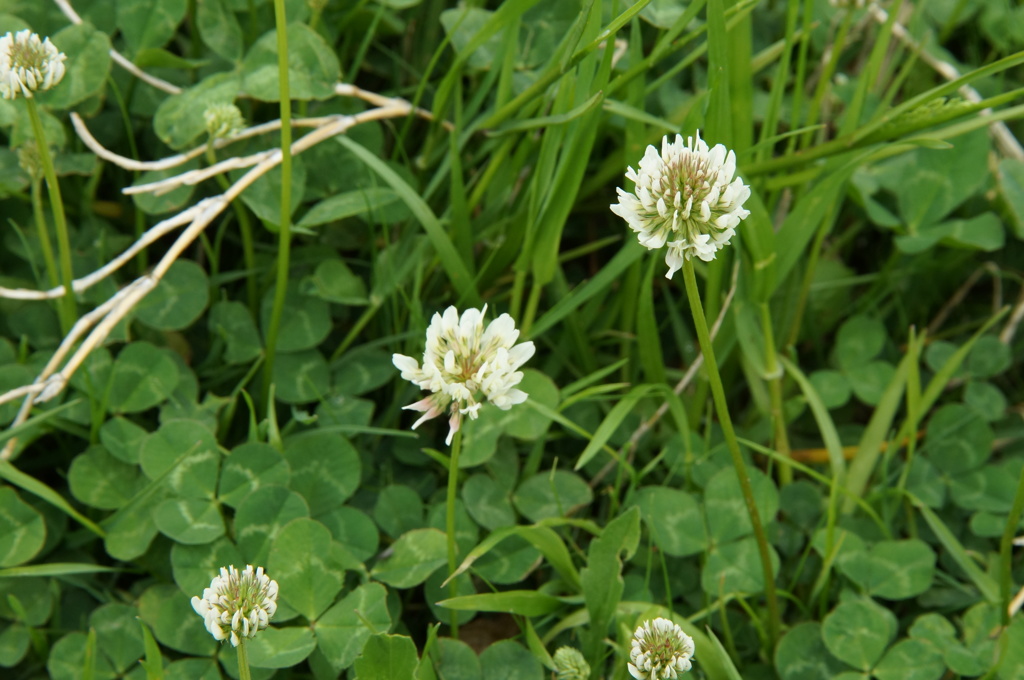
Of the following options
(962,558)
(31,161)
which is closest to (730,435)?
(962,558)

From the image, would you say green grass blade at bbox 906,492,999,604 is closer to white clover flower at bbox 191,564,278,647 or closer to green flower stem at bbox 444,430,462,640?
green flower stem at bbox 444,430,462,640

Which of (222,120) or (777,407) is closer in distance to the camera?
(222,120)

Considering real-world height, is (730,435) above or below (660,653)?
above

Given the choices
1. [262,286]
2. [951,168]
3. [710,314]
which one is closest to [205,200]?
[262,286]

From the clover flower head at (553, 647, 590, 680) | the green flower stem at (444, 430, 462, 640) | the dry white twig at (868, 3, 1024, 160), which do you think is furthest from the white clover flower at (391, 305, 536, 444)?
the dry white twig at (868, 3, 1024, 160)

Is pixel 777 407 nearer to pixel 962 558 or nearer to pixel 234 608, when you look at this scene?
pixel 962 558

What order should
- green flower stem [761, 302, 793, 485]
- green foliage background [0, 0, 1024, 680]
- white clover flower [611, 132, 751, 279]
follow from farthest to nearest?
green flower stem [761, 302, 793, 485] < green foliage background [0, 0, 1024, 680] < white clover flower [611, 132, 751, 279]

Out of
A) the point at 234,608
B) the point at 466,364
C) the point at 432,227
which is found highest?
the point at 432,227

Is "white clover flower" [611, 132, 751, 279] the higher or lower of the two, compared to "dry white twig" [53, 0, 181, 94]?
lower
